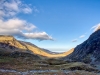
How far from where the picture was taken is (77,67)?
385 feet

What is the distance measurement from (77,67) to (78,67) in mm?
1168

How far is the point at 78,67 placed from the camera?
388 feet
